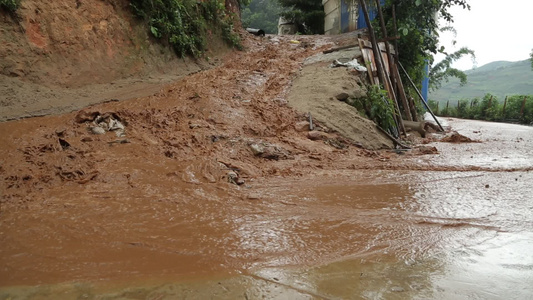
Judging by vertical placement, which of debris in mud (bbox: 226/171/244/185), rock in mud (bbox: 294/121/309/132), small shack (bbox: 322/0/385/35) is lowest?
debris in mud (bbox: 226/171/244/185)

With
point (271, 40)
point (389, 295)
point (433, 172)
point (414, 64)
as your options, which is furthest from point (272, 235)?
point (271, 40)

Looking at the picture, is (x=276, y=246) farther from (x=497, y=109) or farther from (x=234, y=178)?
(x=497, y=109)

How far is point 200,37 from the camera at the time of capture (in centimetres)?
836

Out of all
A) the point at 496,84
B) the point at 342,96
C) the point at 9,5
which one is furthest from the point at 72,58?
the point at 496,84

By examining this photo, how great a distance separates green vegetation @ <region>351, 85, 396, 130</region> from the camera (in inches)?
244

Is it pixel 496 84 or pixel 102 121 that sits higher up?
pixel 496 84

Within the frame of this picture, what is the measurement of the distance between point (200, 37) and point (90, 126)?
4.89 meters

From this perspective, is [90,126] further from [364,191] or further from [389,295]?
[389,295]

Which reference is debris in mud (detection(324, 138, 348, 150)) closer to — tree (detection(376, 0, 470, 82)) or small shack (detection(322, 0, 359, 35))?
tree (detection(376, 0, 470, 82))

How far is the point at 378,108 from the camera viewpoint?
6.22 m

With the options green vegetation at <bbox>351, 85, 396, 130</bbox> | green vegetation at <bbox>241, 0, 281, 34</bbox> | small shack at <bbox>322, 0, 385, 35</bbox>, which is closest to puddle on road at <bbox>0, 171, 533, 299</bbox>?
green vegetation at <bbox>351, 85, 396, 130</bbox>

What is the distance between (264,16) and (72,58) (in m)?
28.6

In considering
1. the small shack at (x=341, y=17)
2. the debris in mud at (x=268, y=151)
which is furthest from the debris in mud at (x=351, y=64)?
the small shack at (x=341, y=17)

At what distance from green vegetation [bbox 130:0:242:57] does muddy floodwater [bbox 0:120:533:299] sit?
508 centimetres
